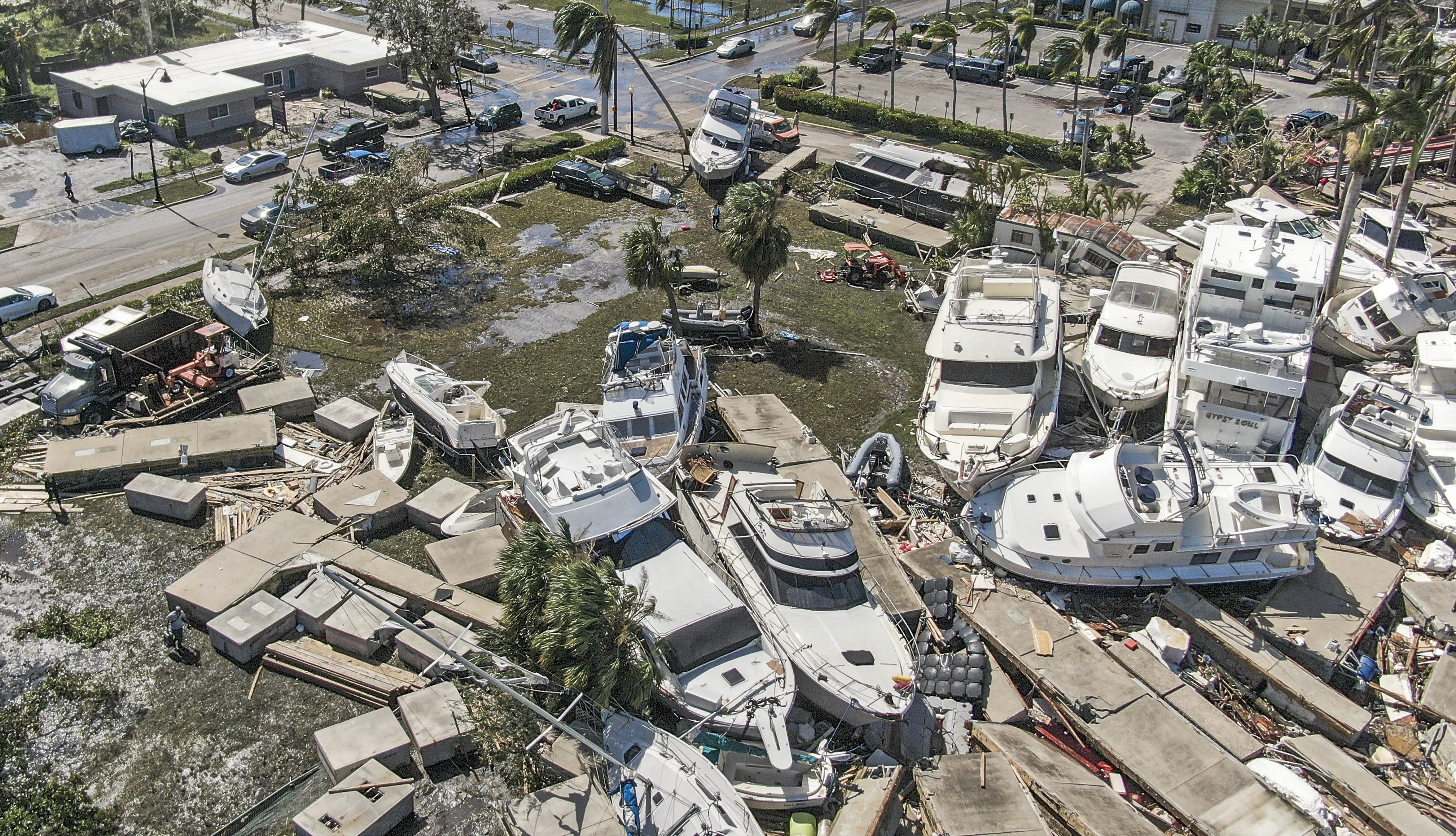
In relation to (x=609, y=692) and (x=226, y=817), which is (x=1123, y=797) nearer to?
(x=609, y=692)

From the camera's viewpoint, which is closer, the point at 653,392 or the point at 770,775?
the point at 770,775

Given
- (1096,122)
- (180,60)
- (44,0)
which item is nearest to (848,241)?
(1096,122)

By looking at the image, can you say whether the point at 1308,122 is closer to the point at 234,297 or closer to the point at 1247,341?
the point at 1247,341

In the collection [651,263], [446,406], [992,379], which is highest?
[651,263]

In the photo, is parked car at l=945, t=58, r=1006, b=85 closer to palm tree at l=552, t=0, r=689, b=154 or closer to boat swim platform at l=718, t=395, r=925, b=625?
palm tree at l=552, t=0, r=689, b=154

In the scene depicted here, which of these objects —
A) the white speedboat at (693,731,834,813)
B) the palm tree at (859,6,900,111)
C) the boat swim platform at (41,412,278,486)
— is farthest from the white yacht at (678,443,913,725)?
the palm tree at (859,6,900,111)

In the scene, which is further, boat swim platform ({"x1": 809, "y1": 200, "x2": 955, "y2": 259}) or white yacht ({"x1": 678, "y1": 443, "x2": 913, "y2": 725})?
boat swim platform ({"x1": 809, "y1": 200, "x2": 955, "y2": 259})

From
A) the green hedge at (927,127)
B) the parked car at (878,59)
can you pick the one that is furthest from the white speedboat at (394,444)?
the parked car at (878,59)

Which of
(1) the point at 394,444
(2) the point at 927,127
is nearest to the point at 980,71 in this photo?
(2) the point at 927,127
